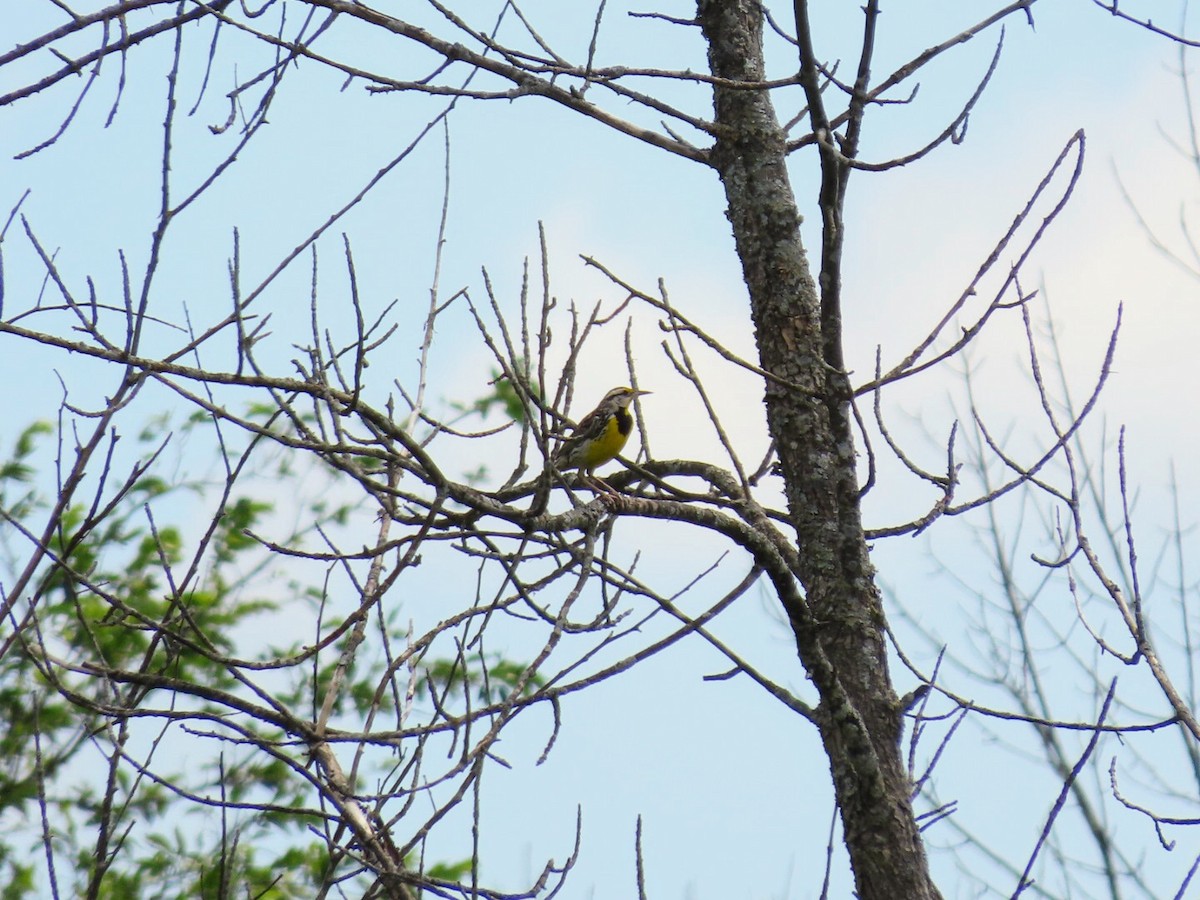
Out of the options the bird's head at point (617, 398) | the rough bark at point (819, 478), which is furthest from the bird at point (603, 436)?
the rough bark at point (819, 478)

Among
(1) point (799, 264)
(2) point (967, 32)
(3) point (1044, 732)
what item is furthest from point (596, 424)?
(3) point (1044, 732)

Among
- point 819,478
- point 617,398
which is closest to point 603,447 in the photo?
point 617,398

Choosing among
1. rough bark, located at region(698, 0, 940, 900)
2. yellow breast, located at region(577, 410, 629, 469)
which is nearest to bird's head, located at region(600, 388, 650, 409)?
yellow breast, located at region(577, 410, 629, 469)

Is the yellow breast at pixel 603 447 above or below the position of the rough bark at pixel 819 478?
above

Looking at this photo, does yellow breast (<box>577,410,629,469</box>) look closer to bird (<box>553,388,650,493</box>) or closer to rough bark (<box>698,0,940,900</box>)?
bird (<box>553,388,650,493</box>)

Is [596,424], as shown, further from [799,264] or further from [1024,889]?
[1024,889]

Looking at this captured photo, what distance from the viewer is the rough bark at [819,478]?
12.2 feet

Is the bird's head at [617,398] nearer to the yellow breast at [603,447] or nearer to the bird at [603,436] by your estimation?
the bird at [603,436]

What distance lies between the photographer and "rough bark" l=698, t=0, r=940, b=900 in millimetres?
3719

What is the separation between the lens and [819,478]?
422 centimetres

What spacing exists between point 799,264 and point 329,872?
8.40ft

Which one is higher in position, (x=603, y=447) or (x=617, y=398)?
(x=617, y=398)

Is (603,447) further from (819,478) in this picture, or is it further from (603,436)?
(819,478)

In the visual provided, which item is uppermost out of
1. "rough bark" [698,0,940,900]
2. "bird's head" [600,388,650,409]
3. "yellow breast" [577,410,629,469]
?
"bird's head" [600,388,650,409]
